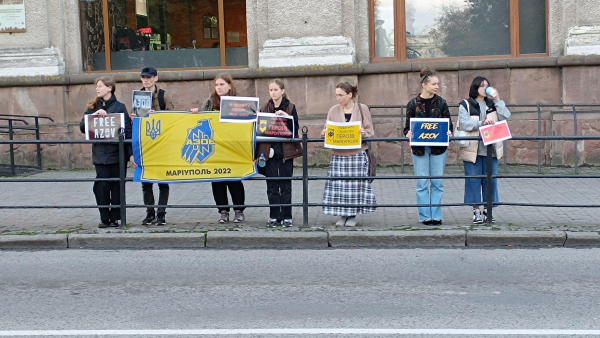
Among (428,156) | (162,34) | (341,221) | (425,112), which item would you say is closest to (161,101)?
(341,221)

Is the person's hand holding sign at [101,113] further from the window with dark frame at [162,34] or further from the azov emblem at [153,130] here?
the window with dark frame at [162,34]

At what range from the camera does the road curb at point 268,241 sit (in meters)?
8.58

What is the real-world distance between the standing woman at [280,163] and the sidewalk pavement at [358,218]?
22cm

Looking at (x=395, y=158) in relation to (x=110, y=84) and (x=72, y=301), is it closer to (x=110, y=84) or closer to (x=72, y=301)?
(x=110, y=84)

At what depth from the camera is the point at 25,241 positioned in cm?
873

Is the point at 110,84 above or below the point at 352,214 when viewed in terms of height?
above

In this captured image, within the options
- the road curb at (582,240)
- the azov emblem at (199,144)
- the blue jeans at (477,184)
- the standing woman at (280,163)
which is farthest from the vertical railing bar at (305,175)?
the road curb at (582,240)

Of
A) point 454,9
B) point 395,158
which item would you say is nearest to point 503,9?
point 454,9

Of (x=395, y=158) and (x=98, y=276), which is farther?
(x=395, y=158)

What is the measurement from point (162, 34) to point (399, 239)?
28.5 feet

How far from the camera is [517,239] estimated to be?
841cm

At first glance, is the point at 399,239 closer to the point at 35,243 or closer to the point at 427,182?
the point at 427,182

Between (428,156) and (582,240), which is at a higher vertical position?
(428,156)

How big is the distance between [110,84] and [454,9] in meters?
7.83
